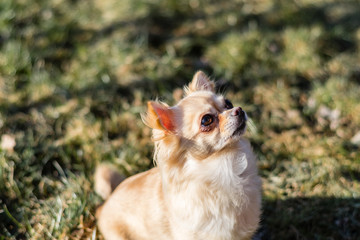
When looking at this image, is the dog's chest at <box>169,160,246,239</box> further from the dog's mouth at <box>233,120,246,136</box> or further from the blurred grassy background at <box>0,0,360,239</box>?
the blurred grassy background at <box>0,0,360,239</box>

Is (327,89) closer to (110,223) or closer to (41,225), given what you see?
(110,223)

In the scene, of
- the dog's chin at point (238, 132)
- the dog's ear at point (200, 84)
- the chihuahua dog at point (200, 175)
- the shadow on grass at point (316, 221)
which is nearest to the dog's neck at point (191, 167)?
the chihuahua dog at point (200, 175)

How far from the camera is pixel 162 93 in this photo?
439 cm

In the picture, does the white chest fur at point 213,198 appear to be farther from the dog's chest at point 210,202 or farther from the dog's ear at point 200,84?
the dog's ear at point 200,84

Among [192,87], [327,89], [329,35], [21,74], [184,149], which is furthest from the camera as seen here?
[329,35]

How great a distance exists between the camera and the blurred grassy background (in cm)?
322

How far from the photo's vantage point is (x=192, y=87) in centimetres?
275

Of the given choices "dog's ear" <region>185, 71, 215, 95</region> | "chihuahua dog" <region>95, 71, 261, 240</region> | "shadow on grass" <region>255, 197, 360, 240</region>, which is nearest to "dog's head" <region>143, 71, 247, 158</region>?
"chihuahua dog" <region>95, 71, 261, 240</region>

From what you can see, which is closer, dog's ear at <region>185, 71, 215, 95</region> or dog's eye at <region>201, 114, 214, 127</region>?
dog's eye at <region>201, 114, 214, 127</region>

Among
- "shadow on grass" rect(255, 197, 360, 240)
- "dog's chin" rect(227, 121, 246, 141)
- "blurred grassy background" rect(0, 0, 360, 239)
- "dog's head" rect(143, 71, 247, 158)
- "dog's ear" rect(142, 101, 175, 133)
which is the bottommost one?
"shadow on grass" rect(255, 197, 360, 240)

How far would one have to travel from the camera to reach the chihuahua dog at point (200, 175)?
92.4 inches

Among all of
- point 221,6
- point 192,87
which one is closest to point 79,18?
point 221,6

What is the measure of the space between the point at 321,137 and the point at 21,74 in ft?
12.5

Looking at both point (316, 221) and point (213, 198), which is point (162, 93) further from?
point (316, 221)
